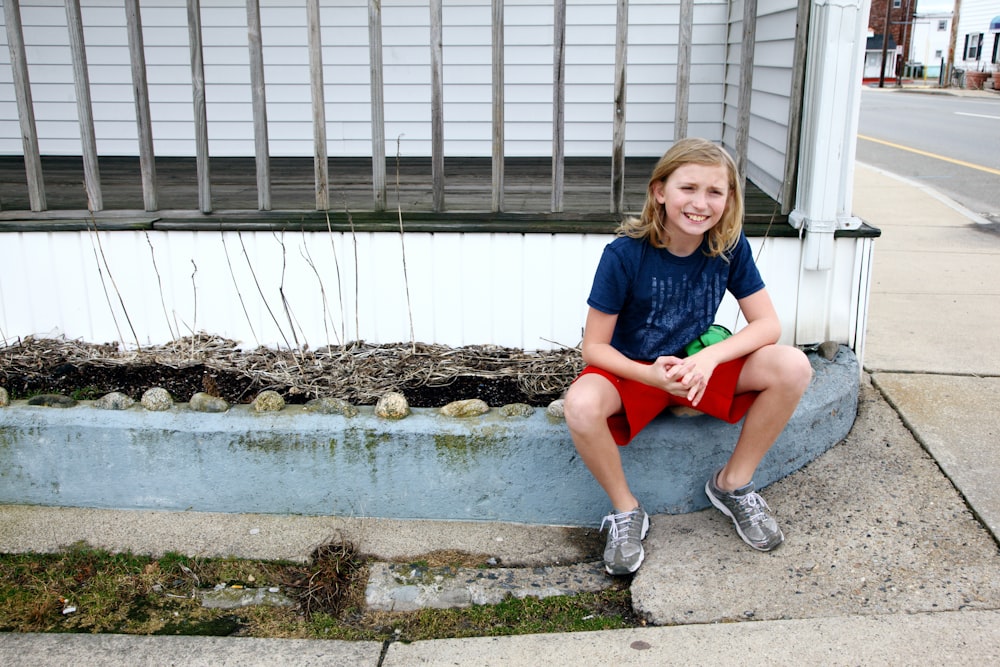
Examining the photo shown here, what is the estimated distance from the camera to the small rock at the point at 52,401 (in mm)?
3318

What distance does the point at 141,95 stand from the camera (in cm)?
364

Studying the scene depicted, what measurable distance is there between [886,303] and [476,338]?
8.11 feet

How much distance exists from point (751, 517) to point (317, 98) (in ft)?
7.19

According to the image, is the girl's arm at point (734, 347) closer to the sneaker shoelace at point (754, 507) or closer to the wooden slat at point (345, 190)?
the sneaker shoelace at point (754, 507)

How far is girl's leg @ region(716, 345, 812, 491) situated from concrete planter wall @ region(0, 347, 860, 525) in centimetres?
18

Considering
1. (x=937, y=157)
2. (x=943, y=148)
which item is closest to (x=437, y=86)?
(x=937, y=157)

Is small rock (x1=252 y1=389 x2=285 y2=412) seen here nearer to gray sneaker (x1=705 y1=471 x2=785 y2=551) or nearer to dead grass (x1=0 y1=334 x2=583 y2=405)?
dead grass (x1=0 y1=334 x2=583 y2=405)

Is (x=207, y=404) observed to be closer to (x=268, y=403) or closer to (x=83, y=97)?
(x=268, y=403)

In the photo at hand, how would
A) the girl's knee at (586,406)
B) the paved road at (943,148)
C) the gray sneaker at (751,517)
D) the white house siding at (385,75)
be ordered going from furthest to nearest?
the paved road at (943,148) → the white house siding at (385,75) → the gray sneaker at (751,517) → the girl's knee at (586,406)

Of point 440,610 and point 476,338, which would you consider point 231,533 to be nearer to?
point 440,610

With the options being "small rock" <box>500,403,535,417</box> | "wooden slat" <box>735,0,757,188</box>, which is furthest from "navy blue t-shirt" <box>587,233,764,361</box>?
"wooden slat" <box>735,0,757,188</box>

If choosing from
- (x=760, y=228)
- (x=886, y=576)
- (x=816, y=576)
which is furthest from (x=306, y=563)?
(x=760, y=228)

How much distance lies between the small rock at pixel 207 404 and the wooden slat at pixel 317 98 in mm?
901

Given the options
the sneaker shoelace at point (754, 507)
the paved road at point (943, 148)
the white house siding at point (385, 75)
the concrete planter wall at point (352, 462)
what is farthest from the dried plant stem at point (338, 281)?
the paved road at point (943, 148)
